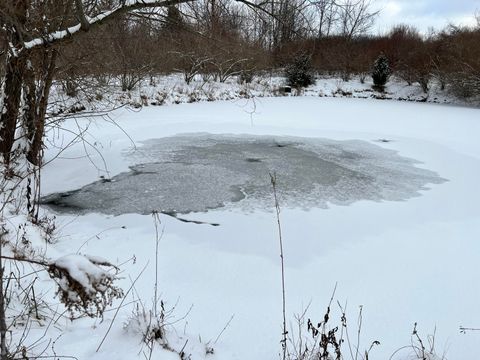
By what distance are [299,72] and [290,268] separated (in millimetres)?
20058

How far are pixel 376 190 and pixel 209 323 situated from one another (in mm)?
4012

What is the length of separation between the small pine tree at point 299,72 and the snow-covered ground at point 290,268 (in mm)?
16521

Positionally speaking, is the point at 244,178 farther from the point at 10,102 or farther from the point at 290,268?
the point at 10,102

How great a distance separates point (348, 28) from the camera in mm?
28109

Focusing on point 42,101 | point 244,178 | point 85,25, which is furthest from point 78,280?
point 244,178

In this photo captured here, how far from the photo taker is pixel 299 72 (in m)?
22.5

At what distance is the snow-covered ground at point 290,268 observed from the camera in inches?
109

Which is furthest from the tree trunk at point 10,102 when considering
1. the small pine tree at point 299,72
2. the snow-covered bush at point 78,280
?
the small pine tree at point 299,72

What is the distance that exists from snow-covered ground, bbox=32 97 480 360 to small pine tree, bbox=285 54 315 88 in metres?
16.5

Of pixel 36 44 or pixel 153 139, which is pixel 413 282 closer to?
pixel 36 44

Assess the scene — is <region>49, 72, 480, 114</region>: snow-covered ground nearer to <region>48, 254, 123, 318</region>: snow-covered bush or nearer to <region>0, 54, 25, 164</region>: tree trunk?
<region>0, 54, 25, 164</region>: tree trunk

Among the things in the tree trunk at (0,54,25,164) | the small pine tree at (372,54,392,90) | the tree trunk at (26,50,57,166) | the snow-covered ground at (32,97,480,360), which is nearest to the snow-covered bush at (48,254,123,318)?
the snow-covered ground at (32,97,480,360)

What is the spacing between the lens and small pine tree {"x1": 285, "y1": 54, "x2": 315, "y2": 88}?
22609 millimetres

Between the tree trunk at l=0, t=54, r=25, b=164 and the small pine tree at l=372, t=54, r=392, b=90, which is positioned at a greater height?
the small pine tree at l=372, t=54, r=392, b=90
